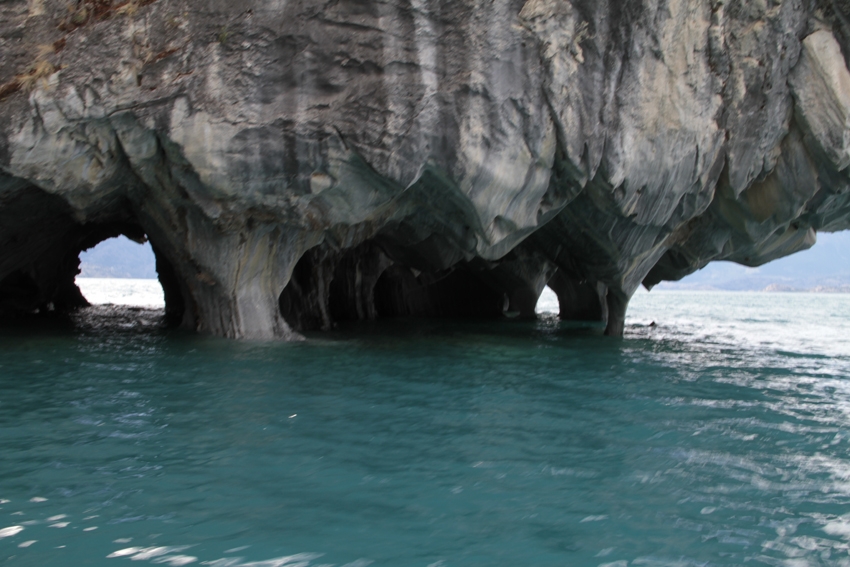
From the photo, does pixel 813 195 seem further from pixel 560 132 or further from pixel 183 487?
pixel 183 487

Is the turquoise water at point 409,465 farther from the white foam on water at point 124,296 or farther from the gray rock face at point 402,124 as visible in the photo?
the white foam on water at point 124,296

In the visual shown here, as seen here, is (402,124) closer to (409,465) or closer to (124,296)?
(409,465)

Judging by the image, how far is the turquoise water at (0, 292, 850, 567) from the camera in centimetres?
474

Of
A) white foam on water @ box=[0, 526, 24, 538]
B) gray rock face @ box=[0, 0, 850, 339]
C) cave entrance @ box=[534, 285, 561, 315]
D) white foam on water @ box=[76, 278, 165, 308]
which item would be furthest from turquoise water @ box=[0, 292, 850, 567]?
white foam on water @ box=[76, 278, 165, 308]

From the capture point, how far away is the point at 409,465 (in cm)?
642

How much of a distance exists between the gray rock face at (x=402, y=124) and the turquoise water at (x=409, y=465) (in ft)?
11.2

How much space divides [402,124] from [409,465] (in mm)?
7591

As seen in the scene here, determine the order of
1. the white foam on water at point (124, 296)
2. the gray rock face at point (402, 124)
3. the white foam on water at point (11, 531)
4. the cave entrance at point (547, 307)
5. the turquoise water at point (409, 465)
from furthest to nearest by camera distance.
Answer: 1. the white foam on water at point (124, 296)
2. the cave entrance at point (547, 307)
3. the gray rock face at point (402, 124)
4. the turquoise water at point (409, 465)
5. the white foam on water at point (11, 531)

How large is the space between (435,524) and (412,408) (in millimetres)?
3808

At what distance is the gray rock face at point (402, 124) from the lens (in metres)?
11.9

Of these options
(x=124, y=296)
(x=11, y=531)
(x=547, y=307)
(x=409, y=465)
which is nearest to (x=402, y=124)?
(x=409, y=465)

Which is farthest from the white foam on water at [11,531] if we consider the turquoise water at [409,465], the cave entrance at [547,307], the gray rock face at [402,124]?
the cave entrance at [547,307]

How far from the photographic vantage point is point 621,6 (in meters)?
13.5

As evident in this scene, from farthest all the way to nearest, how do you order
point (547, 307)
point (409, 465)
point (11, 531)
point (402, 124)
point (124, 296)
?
point (124, 296) → point (547, 307) → point (402, 124) → point (409, 465) → point (11, 531)
